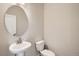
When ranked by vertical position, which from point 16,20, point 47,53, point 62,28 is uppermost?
point 16,20

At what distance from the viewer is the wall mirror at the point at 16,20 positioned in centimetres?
135

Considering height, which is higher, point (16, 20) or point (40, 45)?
point (16, 20)

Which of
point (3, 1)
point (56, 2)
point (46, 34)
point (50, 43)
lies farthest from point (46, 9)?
point (3, 1)

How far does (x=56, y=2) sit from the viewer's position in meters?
1.37

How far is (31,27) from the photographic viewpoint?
1.39 m

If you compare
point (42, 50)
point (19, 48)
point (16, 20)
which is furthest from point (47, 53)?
point (16, 20)

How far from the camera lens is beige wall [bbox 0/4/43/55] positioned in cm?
135

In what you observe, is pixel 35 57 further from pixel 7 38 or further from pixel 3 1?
pixel 3 1

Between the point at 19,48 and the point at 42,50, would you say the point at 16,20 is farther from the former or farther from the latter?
the point at 42,50

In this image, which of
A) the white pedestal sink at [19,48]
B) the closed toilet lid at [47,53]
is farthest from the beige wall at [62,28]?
the white pedestal sink at [19,48]

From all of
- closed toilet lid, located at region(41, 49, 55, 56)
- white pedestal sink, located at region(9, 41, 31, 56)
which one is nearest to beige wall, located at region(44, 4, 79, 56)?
closed toilet lid, located at region(41, 49, 55, 56)

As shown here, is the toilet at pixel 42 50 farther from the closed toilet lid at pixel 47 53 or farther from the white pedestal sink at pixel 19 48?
the white pedestal sink at pixel 19 48

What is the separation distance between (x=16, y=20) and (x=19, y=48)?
12.9 inches

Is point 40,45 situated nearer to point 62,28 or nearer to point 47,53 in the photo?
point 47,53
